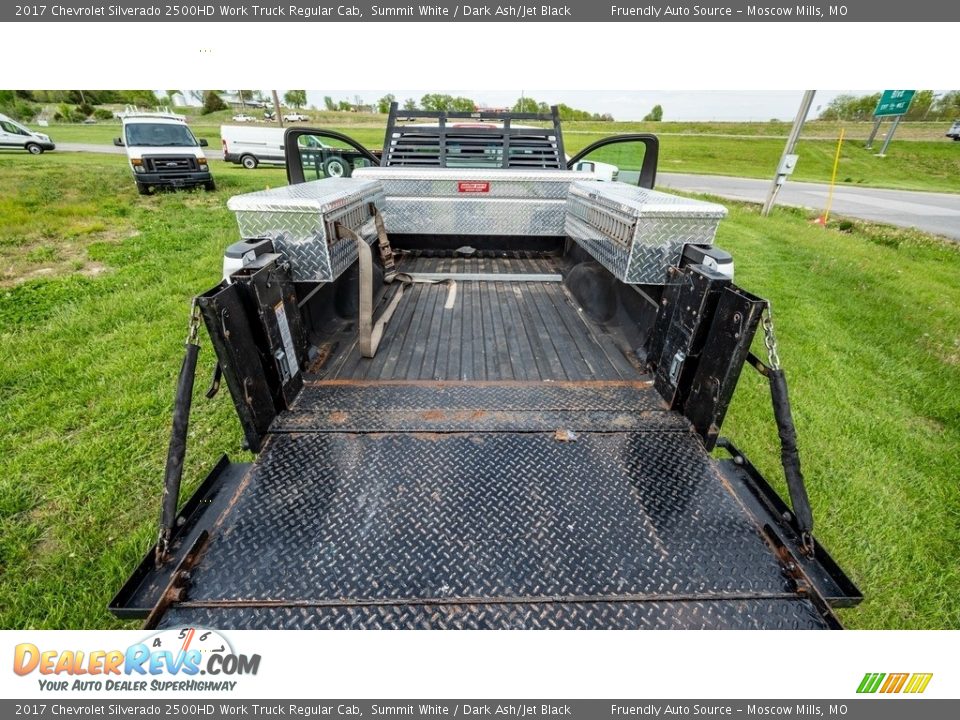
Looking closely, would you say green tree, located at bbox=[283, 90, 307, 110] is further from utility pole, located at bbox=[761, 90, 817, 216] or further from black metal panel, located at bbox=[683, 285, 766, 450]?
black metal panel, located at bbox=[683, 285, 766, 450]

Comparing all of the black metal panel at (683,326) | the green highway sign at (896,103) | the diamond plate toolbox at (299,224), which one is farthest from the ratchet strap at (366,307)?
the green highway sign at (896,103)

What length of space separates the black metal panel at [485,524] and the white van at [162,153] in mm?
13928

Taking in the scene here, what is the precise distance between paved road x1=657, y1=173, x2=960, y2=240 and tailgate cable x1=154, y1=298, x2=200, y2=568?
15.5m

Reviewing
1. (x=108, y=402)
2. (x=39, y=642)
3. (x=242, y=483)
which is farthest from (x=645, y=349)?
(x=108, y=402)

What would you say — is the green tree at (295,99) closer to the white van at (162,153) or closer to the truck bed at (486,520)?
the white van at (162,153)

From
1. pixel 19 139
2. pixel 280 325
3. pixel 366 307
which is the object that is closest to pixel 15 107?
pixel 19 139

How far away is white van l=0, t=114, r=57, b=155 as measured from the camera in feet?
74.0

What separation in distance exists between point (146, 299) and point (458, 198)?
3.74m

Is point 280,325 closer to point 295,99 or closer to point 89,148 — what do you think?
point 89,148

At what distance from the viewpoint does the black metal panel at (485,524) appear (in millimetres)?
1565

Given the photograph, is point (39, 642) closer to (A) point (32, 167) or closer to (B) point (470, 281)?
(B) point (470, 281)

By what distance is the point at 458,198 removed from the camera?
15.4 ft

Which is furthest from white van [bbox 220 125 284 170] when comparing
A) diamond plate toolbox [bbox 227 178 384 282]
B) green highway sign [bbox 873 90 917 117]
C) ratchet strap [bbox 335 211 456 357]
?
green highway sign [bbox 873 90 917 117]

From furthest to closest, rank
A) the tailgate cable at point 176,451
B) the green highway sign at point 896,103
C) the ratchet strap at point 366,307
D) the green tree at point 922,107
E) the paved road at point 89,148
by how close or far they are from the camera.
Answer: the green tree at point 922,107 < the paved road at point 89,148 < the green highway sign at point 896,103 < the ratchet strap at point 366,307 < the tailgate cable at point 176,451
